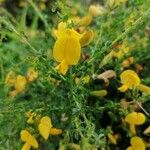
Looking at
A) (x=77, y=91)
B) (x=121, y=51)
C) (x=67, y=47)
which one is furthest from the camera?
(x=121, y=51)

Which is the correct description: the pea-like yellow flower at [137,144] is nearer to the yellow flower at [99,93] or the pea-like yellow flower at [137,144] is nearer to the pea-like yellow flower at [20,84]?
the yellow flower at [99,93]

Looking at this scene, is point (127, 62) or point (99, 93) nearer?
point (99, 93)

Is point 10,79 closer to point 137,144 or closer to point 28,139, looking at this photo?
point 28,139

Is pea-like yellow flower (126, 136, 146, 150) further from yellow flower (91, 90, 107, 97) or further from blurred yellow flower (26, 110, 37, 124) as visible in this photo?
blurred yellow flower (26, 110, 37, 124)

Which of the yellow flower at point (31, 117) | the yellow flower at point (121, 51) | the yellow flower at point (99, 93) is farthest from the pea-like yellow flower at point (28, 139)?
the yellow flower at point (121, 51)

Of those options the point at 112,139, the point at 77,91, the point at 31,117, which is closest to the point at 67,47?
the point at 77,91

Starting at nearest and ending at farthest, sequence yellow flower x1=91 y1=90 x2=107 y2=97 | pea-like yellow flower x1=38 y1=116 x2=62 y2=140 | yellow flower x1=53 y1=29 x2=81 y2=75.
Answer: yellow flower x1=53 y1=29 x2=81 y2=75 → pea-like yellow flower x1=38 y1=116 x2=62 y2=140 → yellow flower x1=91 y1=90 x2=107 y2=97

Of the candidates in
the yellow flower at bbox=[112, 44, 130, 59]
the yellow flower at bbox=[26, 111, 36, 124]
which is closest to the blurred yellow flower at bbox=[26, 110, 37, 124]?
the yellow flower at bbox=[26, 111, 36, 124]

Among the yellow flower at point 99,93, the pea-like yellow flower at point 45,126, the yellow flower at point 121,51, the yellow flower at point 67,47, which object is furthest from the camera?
the yellow flower at point 121,51
